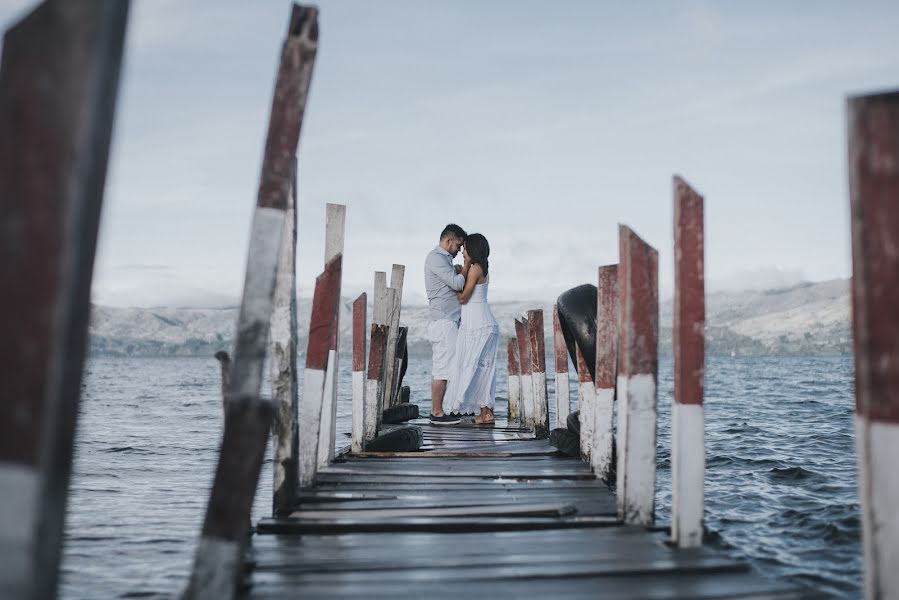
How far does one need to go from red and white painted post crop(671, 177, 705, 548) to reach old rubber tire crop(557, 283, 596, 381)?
3243mm

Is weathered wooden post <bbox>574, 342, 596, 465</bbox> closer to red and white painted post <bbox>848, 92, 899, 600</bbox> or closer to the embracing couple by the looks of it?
the embracing couple

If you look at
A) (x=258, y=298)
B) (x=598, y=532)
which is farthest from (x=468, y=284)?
(x=258, y=298)

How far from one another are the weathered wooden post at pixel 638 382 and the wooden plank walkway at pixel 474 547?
19cm

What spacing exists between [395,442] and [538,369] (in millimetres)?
3565

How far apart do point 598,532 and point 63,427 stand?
302 centimetres

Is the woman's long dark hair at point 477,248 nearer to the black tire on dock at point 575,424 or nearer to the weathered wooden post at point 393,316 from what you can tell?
the weathered wooden post at point 393,316

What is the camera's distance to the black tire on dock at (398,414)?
11516 millimetres

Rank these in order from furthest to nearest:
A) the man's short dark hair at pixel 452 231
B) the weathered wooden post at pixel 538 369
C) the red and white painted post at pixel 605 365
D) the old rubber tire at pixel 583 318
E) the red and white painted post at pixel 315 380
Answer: the weathered wooden post at pixel 538 369
the man's short dark hair at pixel 452 231
the old rubber tire at pixel 583 318
the red and white painted post at pixel 605 365
the red and white painted post at pixel 315 380

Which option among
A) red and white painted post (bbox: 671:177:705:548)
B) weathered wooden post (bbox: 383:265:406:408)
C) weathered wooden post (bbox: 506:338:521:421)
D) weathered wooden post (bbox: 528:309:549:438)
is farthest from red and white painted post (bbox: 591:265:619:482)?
weathered wooden post (bbox: 506:338:521:421)

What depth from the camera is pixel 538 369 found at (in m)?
10.7

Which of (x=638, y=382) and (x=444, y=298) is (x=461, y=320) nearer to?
(x=444, y=298)

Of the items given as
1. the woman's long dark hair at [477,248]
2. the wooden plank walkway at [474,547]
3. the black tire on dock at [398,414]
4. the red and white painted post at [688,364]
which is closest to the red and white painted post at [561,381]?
the woman's long dark hair at [477,248]

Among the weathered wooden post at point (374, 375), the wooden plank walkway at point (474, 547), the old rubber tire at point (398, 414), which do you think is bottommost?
the wooden plank walkway at point (474, 547)

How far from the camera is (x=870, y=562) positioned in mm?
2605
